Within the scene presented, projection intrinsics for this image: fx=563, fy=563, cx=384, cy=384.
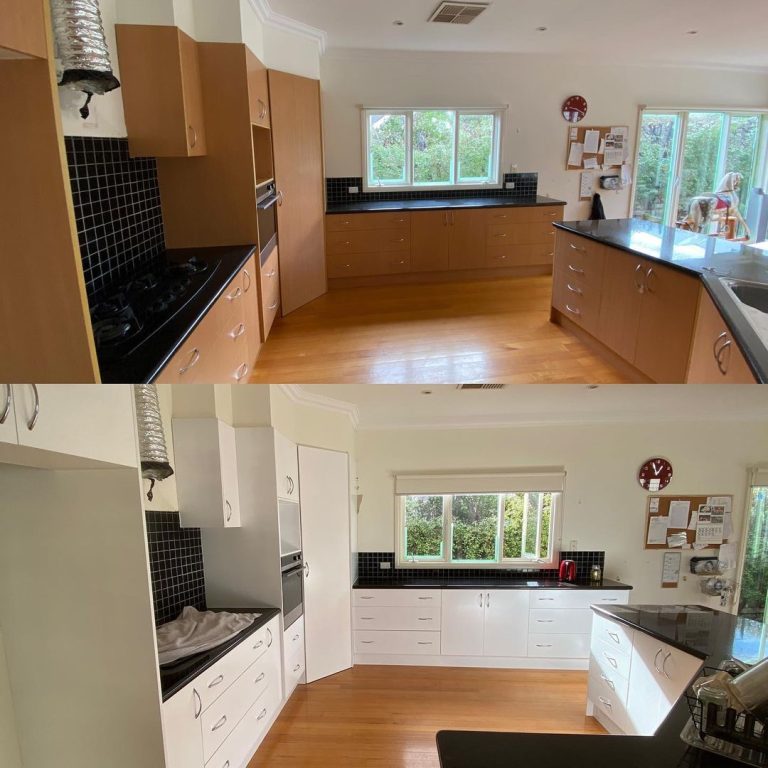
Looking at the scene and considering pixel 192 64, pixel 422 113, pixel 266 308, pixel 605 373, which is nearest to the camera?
pixel 192 64

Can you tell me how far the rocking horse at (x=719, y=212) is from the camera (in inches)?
194

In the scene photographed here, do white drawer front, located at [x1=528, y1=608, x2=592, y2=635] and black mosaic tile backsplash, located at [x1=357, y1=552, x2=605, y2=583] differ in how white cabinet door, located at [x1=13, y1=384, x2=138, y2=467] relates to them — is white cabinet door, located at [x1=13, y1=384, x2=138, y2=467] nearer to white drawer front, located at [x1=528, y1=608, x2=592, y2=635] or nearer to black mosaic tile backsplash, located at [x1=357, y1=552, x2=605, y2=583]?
black mosaic tile backsplash, located at [x1=357, y1=552, x2=605, y2=583]

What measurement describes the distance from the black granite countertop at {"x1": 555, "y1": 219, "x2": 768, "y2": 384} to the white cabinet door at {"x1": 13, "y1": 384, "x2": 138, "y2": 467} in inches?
51.4

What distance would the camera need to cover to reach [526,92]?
5004 millimetres

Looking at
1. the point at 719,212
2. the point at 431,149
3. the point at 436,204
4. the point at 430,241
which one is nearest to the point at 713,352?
the point at 430,241

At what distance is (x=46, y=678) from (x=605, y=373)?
2487mm

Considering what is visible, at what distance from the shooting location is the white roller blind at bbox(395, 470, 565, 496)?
50.5 inches

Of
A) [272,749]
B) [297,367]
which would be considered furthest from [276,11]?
[272,749]

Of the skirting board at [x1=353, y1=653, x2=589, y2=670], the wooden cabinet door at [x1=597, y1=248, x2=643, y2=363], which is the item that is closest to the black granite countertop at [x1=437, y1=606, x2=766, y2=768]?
the skirting board at [x1=353, y1=653, x2=589, y2=670]

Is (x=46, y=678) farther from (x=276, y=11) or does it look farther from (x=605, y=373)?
(x=276, y=11)

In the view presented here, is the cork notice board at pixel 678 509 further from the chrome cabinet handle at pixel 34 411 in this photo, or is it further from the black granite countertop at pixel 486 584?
the chrome cabinet handle at pixel 34 411

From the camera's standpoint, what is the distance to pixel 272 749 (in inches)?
51.3

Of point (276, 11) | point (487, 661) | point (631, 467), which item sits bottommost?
point (487, 661)

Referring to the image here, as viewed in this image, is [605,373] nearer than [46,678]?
No
